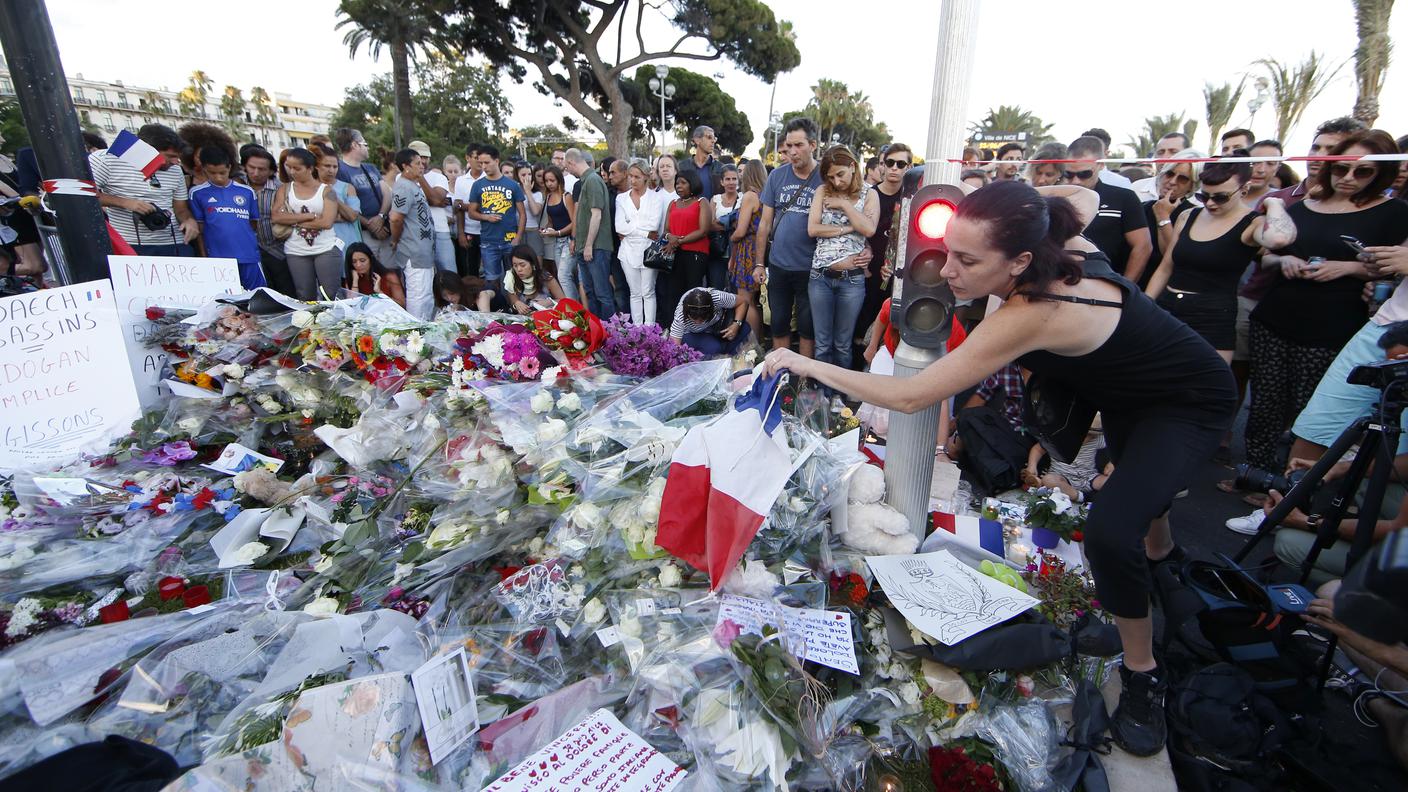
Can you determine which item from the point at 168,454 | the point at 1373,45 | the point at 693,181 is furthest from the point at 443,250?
the point at 1373,45

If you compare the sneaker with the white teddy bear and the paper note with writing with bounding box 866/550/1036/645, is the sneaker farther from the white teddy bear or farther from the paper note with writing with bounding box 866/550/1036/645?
the white teddy bear

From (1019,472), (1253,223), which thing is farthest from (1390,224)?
(1019,472)

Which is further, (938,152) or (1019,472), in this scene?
(1019,472)

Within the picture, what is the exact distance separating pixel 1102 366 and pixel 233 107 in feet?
202

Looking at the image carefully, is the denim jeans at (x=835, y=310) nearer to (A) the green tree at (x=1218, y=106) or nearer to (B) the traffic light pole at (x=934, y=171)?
(B) the traffic light pole at (x=934, y=171)

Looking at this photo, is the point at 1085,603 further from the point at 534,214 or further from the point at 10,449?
the point at 534,214

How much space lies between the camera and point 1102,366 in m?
2.00

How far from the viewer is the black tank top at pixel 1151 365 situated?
6.42 ft

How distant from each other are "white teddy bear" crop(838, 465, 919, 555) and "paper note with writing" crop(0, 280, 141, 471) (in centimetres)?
365

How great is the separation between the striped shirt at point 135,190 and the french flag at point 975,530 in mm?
6310

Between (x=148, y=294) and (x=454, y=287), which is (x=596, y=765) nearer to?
(x=148, y=294)

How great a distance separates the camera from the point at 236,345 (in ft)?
11.6

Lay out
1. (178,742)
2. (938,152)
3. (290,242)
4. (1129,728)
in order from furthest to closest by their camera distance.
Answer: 1. (290,242)
2. (938,152)
3. (1129,728)
4. (178,742)

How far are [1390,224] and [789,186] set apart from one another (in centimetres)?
356
